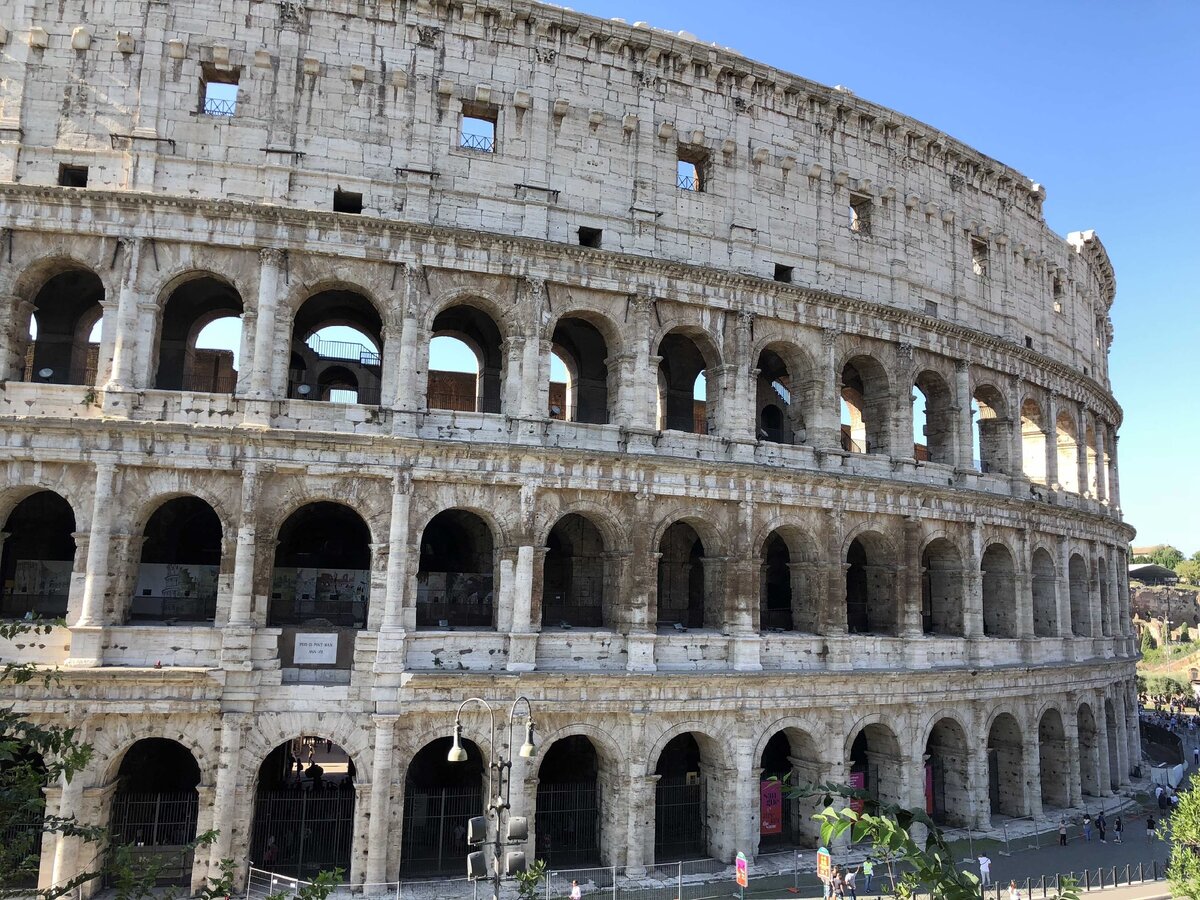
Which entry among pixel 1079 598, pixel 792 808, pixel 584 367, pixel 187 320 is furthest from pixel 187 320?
pixel 1079 598

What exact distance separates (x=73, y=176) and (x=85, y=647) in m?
10.4

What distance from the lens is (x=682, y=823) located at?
21516 mm

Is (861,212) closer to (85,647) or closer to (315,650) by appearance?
(315,650)

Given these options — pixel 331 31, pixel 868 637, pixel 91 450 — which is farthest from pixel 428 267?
pixel 868 637

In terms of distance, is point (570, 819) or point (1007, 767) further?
point (1007, 767)

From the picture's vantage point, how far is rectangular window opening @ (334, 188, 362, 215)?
1980cm

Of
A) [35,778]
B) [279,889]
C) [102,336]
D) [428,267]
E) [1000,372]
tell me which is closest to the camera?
[35,778]

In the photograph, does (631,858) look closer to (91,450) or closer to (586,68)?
(91,450)

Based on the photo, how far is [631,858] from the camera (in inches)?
759

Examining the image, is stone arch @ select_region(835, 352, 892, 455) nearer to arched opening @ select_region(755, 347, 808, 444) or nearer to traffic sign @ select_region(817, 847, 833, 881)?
arched opening @ select_region(755, 347, 808, 444)

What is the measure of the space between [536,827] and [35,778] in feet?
42.6

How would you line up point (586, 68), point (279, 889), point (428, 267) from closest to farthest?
point (279, 889)
point (428, 267)
point (586, 68)

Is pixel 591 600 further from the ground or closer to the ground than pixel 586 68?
closer to the ground

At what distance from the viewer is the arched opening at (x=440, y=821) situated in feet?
62.6
